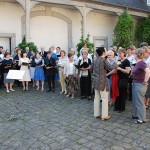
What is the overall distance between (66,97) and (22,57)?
9.74 feet

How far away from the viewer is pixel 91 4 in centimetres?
1507

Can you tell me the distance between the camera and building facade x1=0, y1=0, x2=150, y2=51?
13.1m

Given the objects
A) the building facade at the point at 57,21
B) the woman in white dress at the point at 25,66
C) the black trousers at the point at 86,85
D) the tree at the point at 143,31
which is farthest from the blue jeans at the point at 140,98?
the tree at the point at 143,31

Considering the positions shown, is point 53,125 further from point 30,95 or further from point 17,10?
→ point 17,10

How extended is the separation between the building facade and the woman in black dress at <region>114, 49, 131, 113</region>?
6.91m

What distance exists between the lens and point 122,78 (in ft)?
22.4

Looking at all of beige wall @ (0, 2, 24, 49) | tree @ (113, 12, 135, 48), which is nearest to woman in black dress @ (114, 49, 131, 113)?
beige wall @ (0, 2, 24, 49)

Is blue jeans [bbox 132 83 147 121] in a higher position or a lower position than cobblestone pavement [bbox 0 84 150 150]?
higher

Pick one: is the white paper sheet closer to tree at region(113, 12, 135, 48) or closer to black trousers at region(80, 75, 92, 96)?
black trousers at region(80, 75, 92, 96)

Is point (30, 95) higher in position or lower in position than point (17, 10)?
lower

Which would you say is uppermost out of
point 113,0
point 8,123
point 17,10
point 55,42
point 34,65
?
point 113,0

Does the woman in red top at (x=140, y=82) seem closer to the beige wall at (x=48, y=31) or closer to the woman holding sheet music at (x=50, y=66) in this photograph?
the woman holding sheet music at (x=50, y=66)

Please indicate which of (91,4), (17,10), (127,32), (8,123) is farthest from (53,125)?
(127,32)

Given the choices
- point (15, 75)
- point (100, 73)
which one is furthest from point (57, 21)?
point (100, 73)
